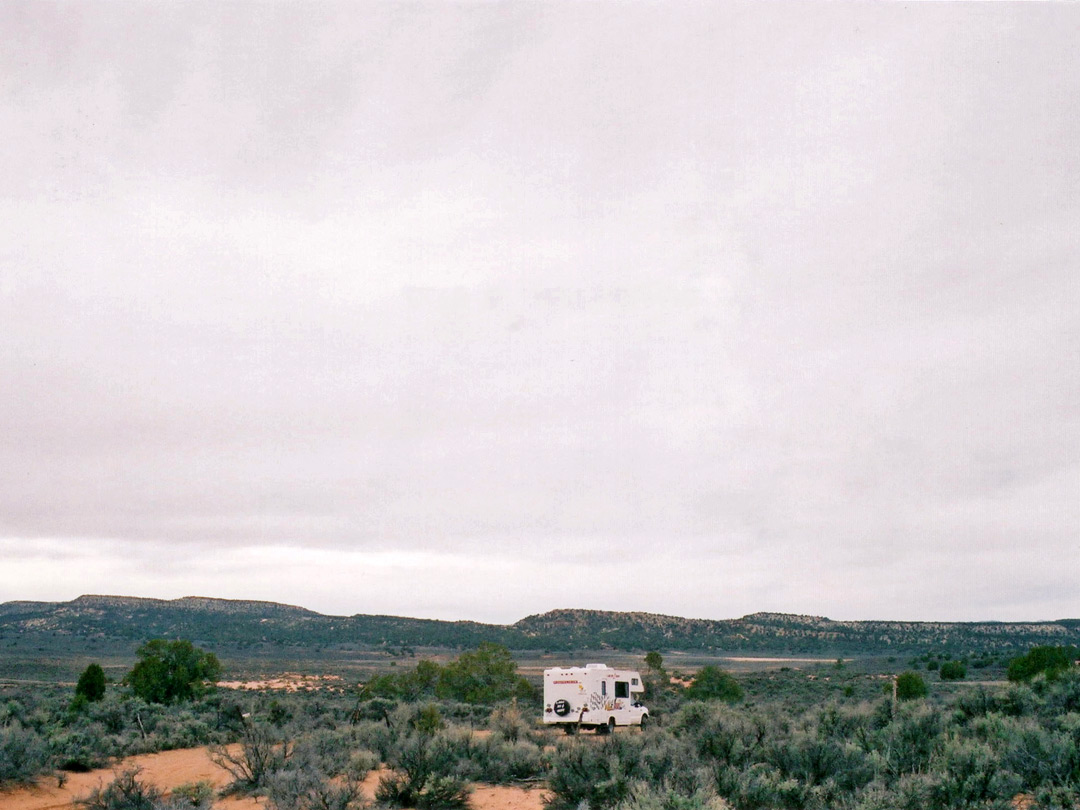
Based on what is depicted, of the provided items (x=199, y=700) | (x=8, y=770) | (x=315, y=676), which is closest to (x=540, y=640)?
(x=315, y=676)

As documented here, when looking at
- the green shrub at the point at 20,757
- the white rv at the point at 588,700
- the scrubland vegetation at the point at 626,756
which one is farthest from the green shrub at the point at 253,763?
the white rv at the point at 588,700

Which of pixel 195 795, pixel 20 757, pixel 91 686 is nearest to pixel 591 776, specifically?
pixel 195 795

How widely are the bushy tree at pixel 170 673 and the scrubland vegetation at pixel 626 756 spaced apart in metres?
2.59

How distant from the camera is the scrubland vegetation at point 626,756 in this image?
1045 cm

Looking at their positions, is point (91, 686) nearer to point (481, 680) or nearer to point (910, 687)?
point (481, 680)

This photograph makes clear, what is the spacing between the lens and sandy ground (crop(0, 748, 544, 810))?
43.1 feet

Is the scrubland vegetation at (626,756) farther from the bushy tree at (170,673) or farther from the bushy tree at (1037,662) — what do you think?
the bushy tree at (1037,662)

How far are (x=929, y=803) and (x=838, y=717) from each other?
7789 mm

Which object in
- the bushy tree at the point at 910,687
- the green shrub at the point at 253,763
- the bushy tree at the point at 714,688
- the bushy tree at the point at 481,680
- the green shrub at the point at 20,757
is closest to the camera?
the green shrub at the point at 20,757

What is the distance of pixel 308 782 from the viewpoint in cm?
1089

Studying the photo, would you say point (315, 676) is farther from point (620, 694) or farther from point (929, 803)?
point (929, 803)

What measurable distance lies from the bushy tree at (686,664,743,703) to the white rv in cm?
937

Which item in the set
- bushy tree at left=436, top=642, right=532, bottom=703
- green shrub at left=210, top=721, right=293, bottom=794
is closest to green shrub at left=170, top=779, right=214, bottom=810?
green shrub at left=210, top=721, right=293, bottom=794

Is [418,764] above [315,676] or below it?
above
